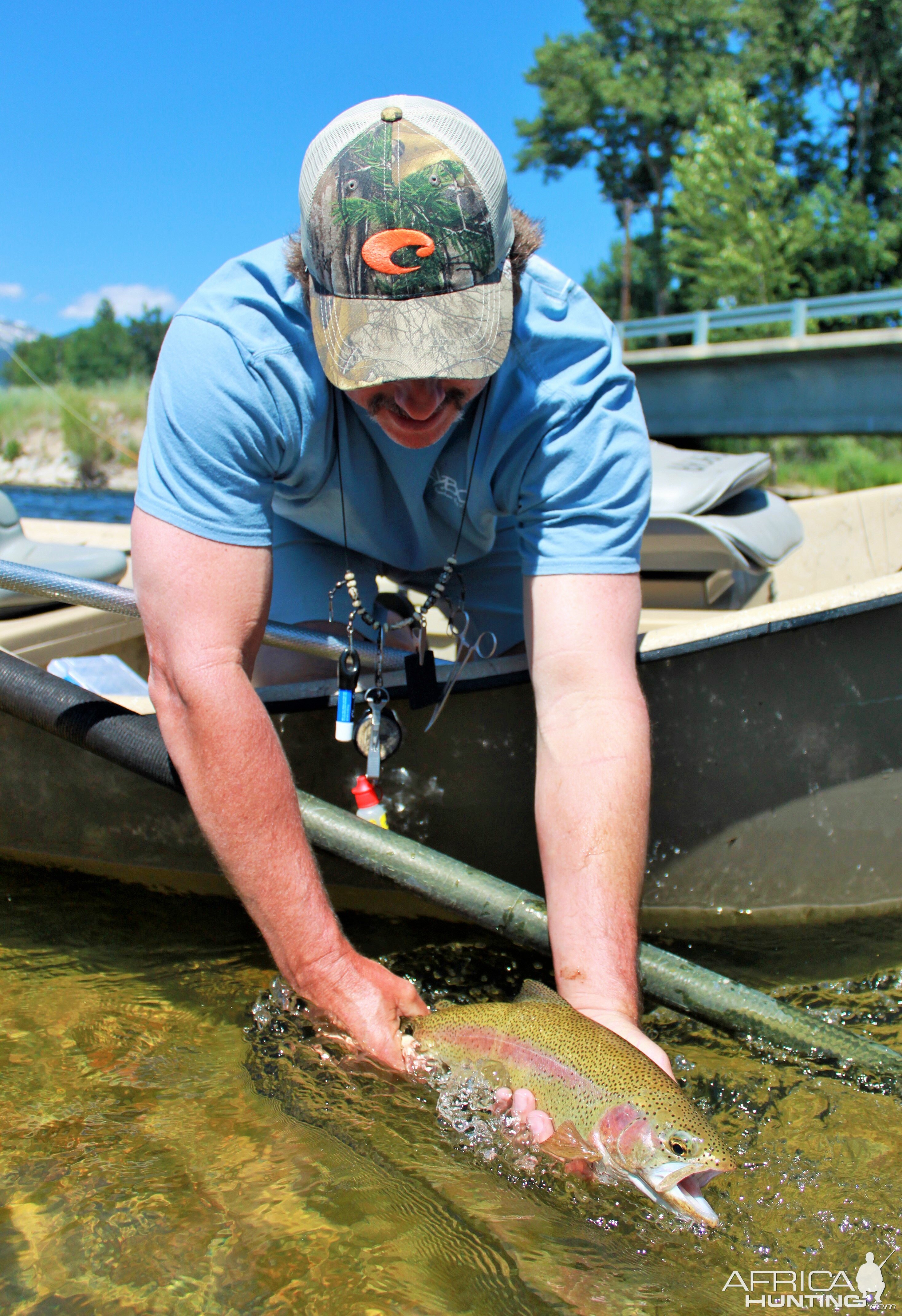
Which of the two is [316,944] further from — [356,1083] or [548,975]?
[548,975]

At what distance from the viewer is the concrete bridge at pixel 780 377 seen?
751 inches

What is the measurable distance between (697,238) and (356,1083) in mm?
37817

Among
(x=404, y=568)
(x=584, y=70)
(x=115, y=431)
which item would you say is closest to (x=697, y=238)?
(x=584, y=70)

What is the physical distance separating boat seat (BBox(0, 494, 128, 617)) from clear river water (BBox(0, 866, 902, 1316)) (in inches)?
57.8

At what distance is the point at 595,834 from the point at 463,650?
3.11ft

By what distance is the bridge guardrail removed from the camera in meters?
20.1

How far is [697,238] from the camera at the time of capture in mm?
35250

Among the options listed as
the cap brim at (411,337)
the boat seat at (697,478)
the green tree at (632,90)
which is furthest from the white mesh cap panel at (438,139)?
the green tree at (632,90)

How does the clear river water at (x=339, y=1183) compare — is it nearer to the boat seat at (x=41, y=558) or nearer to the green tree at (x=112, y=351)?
the boat seat at (x=41, y=558)

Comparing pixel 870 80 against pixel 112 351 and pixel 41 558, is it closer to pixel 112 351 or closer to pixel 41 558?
pixel 112 351

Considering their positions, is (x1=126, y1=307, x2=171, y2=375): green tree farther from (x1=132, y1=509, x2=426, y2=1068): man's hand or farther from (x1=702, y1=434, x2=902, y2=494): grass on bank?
(x1=132, y1=509, x2=426, y2=1068): man's hand

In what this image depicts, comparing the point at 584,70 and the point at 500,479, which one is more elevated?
the point at 584,70

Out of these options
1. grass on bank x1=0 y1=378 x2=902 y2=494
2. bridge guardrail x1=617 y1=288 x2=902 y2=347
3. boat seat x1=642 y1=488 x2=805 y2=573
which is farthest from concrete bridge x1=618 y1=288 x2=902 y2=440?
boat seat x1=642 y1=488 x2=805 y2=573

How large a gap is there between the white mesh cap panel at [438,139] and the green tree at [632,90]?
141ft
